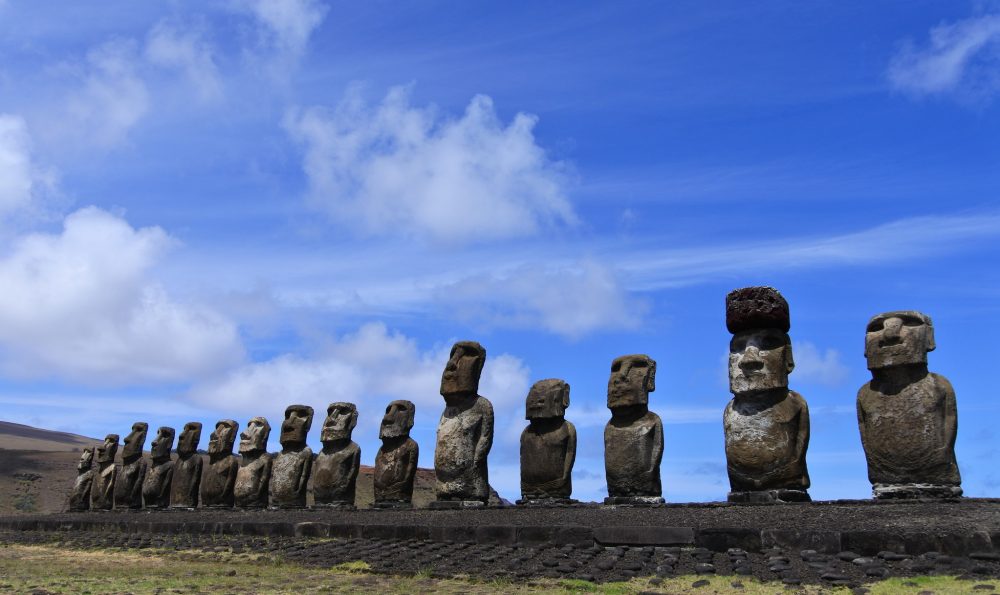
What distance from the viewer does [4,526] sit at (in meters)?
22.2

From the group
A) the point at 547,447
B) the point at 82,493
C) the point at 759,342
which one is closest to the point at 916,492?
the point at 759,342

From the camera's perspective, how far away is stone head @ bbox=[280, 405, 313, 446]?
19.5m

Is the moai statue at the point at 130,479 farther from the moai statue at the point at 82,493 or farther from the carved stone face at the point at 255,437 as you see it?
the carved stone face at the point at 255,437

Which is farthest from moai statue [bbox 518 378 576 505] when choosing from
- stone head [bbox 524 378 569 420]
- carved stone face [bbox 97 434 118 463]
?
carved stone face [bbox 97 434 118 463]

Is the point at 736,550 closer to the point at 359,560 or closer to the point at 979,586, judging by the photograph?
the point at 979,586

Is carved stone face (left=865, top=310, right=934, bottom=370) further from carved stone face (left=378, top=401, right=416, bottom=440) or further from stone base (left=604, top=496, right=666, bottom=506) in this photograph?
carved stone face (left=378, top=401, right=416, bottom=440)

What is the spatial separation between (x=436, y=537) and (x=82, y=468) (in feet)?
60.7

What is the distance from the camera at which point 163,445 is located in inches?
934

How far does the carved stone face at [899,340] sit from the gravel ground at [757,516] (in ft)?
6.08

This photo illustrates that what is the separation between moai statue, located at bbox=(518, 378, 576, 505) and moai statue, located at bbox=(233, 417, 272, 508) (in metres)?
7.27

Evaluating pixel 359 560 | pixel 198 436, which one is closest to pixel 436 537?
pixel 359 560

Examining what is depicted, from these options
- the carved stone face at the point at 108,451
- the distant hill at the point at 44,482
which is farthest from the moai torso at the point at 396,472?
the distant hill at the point at 44,482

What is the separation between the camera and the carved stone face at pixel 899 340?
11.4 metres

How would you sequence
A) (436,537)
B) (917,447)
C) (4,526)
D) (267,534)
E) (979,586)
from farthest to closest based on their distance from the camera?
(4,526) < (267,534) < (436,537) < (917,447) < (979,586)
